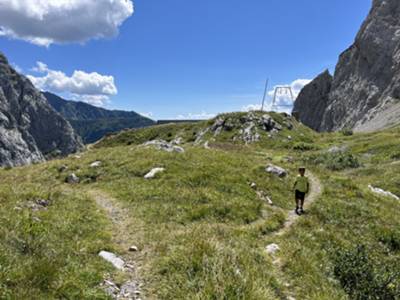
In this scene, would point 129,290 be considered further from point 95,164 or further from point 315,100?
point 315,100

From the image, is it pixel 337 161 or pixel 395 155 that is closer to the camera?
pixel 337 161

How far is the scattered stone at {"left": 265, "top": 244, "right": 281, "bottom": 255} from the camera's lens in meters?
11.6

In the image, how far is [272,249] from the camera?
38.8 ft

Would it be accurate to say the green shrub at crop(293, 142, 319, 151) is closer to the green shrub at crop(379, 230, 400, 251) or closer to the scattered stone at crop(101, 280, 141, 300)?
the green shrub at crop(379, 230, 400, 251)

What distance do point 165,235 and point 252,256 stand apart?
3.40 m

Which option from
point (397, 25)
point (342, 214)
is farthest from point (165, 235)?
point (397, 25)

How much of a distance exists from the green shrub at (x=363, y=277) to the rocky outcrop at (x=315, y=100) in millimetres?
172946

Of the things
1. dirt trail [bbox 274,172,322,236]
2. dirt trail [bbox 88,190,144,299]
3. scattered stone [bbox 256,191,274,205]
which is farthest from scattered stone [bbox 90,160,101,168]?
dirt trail [bbox 274,172,322,236]

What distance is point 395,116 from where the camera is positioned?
3332 inches

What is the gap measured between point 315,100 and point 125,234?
186691 mm

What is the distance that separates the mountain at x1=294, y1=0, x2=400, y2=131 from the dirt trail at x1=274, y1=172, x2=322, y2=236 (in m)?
68.9

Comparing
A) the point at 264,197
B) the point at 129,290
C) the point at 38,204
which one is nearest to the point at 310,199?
the point at 264,197

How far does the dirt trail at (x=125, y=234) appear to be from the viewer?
8.38 metres

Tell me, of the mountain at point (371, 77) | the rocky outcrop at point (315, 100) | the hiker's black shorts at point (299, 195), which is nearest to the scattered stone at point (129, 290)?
the hiker's black shorts at point (299, 195)
